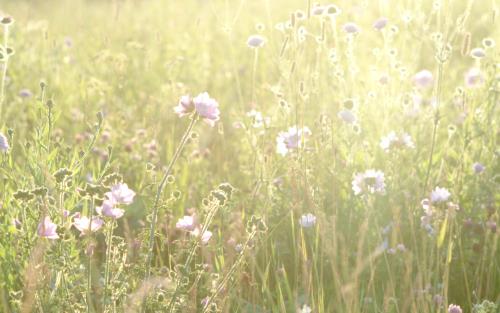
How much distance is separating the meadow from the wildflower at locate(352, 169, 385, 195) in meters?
0.01

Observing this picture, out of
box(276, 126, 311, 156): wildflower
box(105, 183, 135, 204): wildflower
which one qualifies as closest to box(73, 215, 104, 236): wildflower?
box(105, 183, 135, 204): wildflower

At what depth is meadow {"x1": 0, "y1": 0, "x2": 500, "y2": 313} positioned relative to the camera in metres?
1.65

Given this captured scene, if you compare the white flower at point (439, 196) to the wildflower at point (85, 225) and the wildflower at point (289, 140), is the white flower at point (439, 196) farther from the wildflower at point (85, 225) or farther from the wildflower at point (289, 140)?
the wildflower at point (85, 225)

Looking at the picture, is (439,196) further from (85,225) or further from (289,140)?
(85,225)

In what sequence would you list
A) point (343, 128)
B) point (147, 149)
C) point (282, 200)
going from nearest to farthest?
point (282, 200)
point (343, 128)
point (147, 149)

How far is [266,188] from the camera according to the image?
249 centimetres

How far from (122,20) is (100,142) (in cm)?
313

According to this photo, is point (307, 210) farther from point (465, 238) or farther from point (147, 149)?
point (147, 149)

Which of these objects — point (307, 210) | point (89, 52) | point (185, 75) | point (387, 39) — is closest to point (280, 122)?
point (387, 39)

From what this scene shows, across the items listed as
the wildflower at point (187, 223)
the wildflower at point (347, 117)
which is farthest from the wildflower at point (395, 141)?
the wildflower at point (187, 223)

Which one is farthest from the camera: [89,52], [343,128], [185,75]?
[89,52]

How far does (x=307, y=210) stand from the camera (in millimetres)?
2359

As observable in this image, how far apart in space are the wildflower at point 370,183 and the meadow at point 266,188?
0.6 inches

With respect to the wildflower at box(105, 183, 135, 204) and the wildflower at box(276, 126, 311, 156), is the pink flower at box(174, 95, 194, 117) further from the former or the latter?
the wildflower at box(276, 126, 311, 156)
